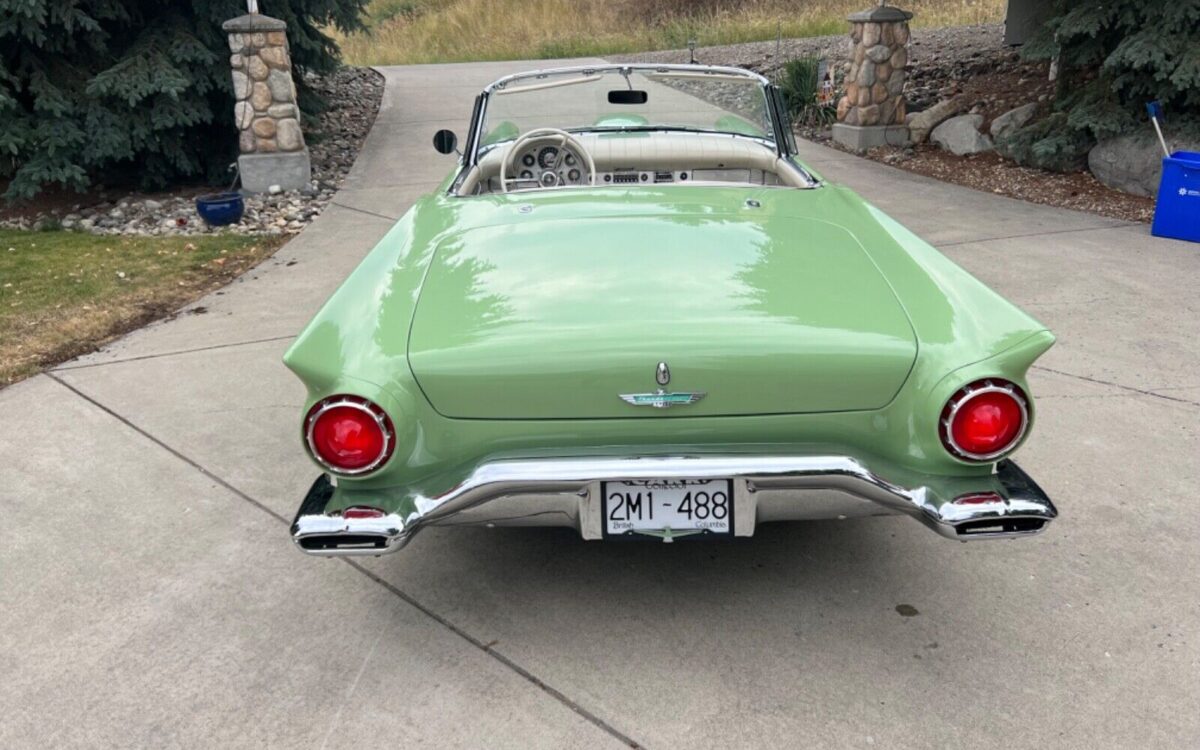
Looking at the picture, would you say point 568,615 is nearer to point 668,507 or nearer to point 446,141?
point 668,507

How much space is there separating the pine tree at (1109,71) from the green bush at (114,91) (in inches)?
284

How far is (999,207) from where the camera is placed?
824 centimetres

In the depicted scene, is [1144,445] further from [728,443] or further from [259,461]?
[259,461]

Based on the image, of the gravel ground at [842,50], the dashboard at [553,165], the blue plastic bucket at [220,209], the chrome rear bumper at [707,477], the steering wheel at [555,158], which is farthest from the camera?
the gravel ground at [842,50]

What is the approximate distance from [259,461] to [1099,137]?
7.78 m

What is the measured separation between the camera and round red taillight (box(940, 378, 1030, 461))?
2.37m

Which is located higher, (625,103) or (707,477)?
(625,103)

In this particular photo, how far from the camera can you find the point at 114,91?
8.41 m

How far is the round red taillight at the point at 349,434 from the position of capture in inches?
93.6

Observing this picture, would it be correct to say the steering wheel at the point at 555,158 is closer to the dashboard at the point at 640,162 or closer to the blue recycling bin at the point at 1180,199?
the dashboard at the point at 640,162

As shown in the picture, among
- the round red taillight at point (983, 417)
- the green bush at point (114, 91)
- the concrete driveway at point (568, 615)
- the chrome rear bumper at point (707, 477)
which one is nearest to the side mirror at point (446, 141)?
the concrete driveway at point (568, 615)

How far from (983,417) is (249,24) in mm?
7900

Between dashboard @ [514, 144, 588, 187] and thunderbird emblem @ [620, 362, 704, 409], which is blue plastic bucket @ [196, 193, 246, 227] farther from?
thunderbird emblem @ [620, 362, 704, 409]

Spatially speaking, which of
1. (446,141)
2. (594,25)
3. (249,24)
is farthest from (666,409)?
(594,25)
